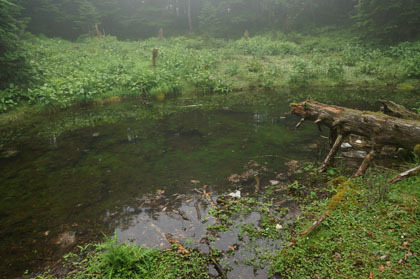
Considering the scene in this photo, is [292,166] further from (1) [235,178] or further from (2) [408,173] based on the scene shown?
(2) [408,173]

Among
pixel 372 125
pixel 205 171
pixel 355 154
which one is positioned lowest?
pixel 205 171

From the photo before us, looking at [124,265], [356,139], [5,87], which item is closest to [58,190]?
[124,265]

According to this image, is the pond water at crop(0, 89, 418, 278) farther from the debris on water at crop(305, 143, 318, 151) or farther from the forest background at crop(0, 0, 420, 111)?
the forest background at crop(0, 0, 420, 111)

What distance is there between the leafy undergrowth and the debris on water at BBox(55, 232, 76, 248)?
10.5ft

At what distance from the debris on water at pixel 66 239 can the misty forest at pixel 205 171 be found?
2cm

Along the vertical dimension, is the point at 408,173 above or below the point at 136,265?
above

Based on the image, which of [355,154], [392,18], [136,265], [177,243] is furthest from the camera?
[392,18]

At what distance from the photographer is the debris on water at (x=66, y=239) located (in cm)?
405

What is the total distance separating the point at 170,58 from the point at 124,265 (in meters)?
17.9

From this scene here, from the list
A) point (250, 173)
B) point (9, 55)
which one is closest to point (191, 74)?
point (9, 55)

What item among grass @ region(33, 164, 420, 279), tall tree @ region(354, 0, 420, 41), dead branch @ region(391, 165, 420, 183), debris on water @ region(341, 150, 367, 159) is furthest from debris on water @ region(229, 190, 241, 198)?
tall tree @ region(354, 0, 420, 41)

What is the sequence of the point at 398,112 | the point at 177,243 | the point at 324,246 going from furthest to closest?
the point at 398,112 < the point at 177,243 < the point at 324,246

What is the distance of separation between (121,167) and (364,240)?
5.73 m

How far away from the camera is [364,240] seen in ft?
11.0
